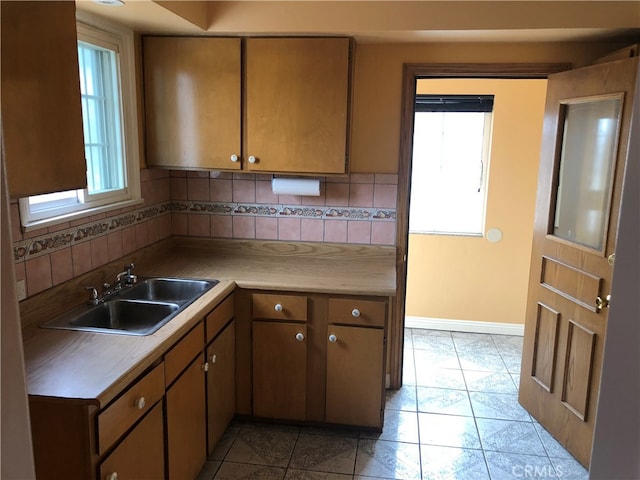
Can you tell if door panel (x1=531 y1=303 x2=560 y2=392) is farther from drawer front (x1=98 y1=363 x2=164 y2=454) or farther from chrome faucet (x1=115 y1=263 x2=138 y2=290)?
chrome faucet (x1=115 y1=263 x2=138 y2=290)

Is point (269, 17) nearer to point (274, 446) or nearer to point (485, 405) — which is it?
point (274, 446)

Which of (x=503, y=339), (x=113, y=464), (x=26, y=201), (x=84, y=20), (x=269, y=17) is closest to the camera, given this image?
(x=113, y=464)

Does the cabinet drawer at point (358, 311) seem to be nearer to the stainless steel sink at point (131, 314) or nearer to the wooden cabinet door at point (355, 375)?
the wooden cabinet door at point (355, 375)

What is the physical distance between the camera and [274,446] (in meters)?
2.66

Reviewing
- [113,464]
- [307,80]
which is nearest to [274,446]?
[113,464]

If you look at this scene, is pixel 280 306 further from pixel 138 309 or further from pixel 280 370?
pixel 138 309

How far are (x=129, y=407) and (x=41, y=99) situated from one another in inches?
38.0

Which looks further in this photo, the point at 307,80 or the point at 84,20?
the point at 307,80

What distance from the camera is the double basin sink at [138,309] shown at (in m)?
2.02

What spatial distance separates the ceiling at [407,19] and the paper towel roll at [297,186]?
0.78 meters

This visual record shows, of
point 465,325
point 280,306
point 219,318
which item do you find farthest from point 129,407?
point 465,325

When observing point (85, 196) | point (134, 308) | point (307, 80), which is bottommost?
point (134, 308)

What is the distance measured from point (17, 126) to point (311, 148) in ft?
5.21

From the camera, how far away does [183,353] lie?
2049mm
